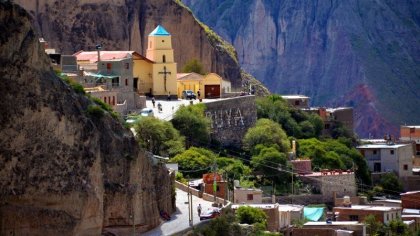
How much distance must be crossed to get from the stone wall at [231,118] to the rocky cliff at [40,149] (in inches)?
1524

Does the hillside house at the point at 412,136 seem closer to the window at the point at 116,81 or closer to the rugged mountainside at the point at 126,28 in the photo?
the rugged mountainside at the point at 126,28

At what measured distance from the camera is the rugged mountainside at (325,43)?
174 m

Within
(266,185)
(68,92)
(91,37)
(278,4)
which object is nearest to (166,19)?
(91,37)

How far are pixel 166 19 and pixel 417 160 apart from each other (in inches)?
674

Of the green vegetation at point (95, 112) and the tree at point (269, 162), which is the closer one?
the green vegetation at point (95, 112)

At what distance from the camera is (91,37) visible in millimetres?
104812

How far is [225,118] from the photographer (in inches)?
3829

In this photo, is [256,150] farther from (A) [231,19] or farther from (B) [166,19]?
(A) [231,19]

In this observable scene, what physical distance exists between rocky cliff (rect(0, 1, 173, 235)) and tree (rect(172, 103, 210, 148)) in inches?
1291

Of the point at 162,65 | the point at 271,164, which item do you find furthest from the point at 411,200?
the point at 162,65

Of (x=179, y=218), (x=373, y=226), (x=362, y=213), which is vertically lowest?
(x=373, y=226)

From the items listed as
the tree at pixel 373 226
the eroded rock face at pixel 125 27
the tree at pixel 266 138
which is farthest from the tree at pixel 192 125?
the eroded rock face at pixel 125 27

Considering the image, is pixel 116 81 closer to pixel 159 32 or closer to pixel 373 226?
pixel 159 32

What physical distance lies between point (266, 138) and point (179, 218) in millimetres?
30169
